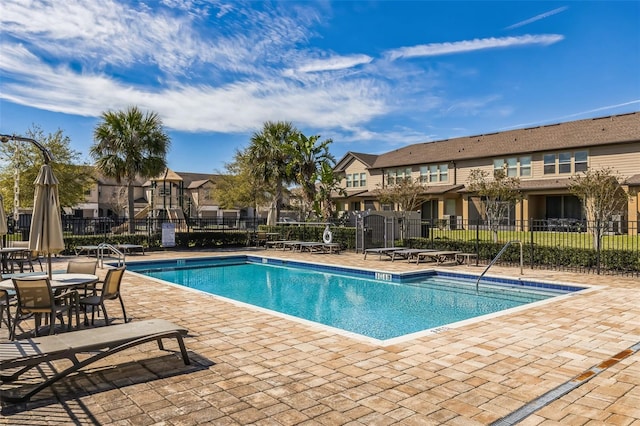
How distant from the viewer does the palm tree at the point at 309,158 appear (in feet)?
87.6

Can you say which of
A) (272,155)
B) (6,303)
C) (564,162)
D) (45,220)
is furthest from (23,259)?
(564,162)

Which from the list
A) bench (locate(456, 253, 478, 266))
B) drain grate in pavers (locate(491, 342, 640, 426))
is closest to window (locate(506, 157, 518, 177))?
bench (locate(456, 253, 478, 266))

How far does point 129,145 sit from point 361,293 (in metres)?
16.2

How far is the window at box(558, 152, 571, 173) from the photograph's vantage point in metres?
28.6

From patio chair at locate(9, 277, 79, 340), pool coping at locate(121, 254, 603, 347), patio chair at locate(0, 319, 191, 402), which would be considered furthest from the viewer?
pool coping at locate(121, 254, 603, 347)

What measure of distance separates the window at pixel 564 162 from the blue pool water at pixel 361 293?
61.9 feet

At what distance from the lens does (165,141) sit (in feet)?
80.0

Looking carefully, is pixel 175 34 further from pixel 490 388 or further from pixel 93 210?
pixel 93 210

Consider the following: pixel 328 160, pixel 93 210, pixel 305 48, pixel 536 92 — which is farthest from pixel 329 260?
pixel 93 210

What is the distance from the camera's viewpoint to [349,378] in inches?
194

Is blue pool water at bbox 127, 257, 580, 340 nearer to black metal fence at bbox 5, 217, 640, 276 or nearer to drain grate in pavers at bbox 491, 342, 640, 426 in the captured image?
black metal fence at bbox 5, 217, 640, 276

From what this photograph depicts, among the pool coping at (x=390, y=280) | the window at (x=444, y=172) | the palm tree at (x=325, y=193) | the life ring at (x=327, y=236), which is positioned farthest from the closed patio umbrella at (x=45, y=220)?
the window at (x=444, y=172)

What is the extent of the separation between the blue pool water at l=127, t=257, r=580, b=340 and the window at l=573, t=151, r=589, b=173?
61.7 ft

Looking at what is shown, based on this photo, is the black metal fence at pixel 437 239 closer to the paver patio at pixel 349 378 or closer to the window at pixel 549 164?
the window at pixel 549 164
